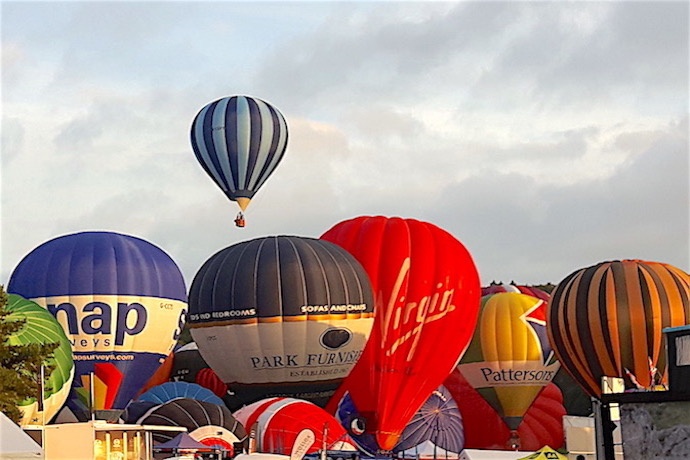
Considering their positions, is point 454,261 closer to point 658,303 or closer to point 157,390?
point 658,303

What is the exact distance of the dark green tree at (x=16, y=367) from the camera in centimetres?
2223

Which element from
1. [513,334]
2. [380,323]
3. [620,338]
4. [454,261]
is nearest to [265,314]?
[380,323]

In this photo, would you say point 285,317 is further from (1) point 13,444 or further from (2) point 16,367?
(1) point 13,444

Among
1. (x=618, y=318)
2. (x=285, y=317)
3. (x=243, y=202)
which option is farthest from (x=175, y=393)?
(x=618, y=318)

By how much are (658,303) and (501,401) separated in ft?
26.5

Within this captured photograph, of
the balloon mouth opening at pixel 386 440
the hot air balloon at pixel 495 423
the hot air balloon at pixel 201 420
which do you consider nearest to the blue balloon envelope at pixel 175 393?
the balloon mouth opening at pixel 386 440

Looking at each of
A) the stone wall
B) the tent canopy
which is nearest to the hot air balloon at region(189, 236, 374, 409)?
the tent canopy

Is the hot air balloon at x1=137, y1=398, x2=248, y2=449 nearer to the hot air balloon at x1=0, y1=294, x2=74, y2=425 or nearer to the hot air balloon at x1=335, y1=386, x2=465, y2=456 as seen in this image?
the hot air balloon at x1=0, y1=294, x2=74, y2=425

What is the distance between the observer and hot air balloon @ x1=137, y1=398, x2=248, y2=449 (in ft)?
85.6

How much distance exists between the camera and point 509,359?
137 feet

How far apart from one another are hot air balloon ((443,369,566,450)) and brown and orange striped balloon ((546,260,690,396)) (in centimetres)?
616

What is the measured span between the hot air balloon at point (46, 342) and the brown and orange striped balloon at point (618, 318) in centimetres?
1388

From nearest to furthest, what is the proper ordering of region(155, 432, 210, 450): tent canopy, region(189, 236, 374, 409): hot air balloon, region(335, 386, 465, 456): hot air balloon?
1. region(155, 432, 210, 450): tent canopy
2. region(189, 236, 374, 409): hot air balloon
3. region(335, 386, 465, 456): hot air balloon

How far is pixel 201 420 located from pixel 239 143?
37.1 feet
